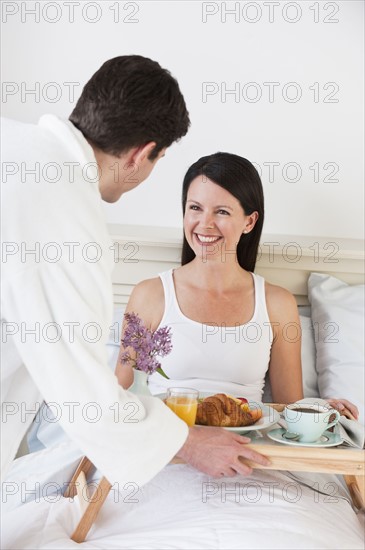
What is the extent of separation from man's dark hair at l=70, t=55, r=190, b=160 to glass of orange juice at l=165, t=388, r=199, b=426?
479 millimetres

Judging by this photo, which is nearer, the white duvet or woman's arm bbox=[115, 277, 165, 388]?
the white duvet

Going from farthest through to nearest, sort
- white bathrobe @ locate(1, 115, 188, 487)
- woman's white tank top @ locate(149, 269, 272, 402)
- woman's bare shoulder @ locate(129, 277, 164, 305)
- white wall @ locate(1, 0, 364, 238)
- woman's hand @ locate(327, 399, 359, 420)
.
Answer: white wall @ locate(1, 0, 364, 238), woman's bare shoulder @ locate(129, 277, 164, 305), woman's white tank top @ locate(149, 269, 272, 402), woman's hand @ locate(327, 399, 359, 420), white bathrobe @ locate(1, 115, 188, 487)

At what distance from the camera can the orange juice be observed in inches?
53.9

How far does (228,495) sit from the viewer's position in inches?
57.2

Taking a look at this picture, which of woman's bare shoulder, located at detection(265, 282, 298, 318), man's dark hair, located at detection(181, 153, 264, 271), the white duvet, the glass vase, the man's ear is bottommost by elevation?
the white duvet

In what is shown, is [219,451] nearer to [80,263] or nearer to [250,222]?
[80,263]

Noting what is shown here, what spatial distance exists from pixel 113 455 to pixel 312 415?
0.42 metres

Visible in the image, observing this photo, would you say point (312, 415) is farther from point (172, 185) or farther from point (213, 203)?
point (172, 185)

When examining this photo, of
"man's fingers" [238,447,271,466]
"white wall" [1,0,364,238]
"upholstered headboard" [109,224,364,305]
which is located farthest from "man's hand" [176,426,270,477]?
"white wall" [1,0,364,238]

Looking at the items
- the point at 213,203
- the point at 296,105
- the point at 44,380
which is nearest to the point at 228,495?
A: the point at 44,380

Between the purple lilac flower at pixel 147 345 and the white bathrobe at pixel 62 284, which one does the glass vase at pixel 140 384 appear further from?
the white bathrobe at pixel 62 284

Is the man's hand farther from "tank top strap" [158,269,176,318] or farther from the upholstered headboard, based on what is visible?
the upholstered headboard

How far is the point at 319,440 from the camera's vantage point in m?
1.39

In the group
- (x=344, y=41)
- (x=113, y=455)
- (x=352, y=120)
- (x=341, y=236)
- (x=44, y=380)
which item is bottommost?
(x=113, y=455)
